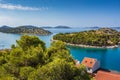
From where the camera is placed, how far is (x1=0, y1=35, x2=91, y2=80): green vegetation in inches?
395

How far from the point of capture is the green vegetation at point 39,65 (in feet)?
32.9

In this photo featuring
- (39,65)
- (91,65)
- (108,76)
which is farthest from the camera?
(91,65)

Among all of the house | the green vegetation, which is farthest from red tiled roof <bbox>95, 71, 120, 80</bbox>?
the house

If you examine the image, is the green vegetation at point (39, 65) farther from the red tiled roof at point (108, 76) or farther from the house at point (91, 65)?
the house at point (91, 65)

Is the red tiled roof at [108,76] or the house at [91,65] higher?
the red tiled roof at [108,76]

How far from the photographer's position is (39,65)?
1120 cm

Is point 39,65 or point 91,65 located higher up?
point 39,65

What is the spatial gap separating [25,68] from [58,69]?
1.79 meters

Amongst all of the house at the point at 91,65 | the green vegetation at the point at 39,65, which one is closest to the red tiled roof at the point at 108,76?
the green vegetation at the point at 39,65

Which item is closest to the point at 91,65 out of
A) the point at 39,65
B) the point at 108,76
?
the point at 108,76

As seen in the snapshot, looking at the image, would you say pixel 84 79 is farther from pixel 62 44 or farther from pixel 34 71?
pixel 62 44

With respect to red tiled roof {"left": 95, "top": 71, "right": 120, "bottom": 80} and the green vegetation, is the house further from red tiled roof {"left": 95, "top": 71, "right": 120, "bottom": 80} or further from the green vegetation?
the green vegetation

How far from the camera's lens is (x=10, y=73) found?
446 inches

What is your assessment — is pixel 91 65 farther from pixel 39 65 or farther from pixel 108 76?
pixel 39 65
